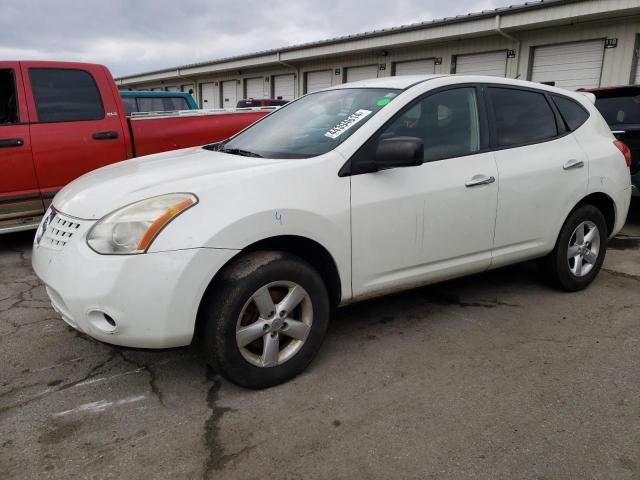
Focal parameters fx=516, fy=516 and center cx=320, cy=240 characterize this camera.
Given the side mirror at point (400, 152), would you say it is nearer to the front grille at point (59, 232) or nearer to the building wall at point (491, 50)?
the front grille at point (59, 232)

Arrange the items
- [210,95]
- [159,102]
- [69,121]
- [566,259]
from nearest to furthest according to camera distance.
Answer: [566,259], [69,121], [159,102], [210,95]

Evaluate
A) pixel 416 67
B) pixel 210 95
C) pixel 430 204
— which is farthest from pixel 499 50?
pixel 210 95

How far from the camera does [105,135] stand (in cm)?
543

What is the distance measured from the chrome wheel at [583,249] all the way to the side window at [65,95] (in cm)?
474

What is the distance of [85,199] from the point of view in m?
2.67

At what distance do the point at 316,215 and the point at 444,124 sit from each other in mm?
1214

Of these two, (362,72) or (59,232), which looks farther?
(362,72)

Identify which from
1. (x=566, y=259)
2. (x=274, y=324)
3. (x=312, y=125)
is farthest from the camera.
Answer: (x=566, y=259)

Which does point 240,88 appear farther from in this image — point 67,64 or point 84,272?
point 84,272

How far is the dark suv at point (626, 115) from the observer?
20.1 ft

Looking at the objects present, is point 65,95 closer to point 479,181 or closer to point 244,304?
point 244,304

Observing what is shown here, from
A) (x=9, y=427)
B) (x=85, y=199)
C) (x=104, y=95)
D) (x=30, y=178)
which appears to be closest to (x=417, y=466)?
(x=9, y=427)

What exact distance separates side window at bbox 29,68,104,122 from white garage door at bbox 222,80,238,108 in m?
21.3

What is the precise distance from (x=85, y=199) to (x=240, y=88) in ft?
80.2
